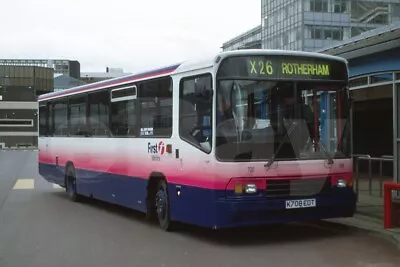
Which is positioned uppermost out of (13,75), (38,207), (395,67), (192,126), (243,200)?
(13,75)

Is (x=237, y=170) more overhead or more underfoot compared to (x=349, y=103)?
more underfoot

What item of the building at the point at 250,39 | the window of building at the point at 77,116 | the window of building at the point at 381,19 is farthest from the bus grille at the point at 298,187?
the building at the point at 250,39

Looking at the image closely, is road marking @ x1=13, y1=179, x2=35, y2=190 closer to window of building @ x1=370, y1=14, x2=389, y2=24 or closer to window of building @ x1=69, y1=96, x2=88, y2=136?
window of building @ x1=69, y1=96, x2=88, y2=136

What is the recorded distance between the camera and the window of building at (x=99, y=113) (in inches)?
509

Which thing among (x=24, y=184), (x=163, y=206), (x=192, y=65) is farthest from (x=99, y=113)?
(x=24, y=184)

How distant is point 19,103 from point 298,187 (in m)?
96.6

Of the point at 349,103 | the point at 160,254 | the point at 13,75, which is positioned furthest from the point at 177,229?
the point at 13,75

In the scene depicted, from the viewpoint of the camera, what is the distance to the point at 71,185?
15875 mm

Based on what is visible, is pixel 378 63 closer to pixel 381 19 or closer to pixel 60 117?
Answer: pixel 60 117

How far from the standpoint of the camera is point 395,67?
13.1m

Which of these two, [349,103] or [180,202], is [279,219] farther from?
[349,103]

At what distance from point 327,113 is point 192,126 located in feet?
7.09

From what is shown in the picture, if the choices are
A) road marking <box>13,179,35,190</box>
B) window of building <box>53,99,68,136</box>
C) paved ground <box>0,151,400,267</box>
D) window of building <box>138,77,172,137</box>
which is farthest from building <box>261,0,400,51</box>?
paved ground <box>0,151,400,267</box>

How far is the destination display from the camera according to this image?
8.80 metres
